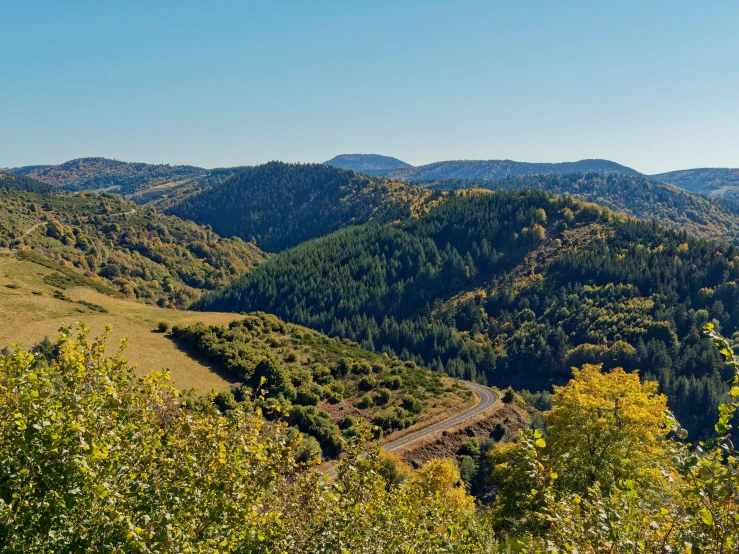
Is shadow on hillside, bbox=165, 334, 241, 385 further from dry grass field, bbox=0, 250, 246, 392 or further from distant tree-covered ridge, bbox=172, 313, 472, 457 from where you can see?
distant tree-covered ridge, bbox=172, 313, 472, 457

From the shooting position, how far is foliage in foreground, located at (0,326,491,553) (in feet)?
34.5

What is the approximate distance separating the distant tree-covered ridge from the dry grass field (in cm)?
461

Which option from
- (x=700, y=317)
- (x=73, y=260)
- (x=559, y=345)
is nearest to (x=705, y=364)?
(x=700, y=317)

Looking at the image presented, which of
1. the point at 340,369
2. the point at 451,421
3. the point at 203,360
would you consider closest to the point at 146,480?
the point at 203,360

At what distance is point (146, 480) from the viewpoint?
12.5 m

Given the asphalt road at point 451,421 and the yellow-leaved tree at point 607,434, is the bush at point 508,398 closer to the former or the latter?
the asphalt road at point 451,421

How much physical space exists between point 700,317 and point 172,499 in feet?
638

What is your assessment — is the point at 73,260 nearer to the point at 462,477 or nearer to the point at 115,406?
the point at 462,477

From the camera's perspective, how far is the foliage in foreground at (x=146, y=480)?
10.5 metres

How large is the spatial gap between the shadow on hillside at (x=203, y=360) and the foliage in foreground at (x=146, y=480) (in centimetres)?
6633

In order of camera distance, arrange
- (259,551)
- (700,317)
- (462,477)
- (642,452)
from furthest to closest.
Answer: (700,317)
(462,477)
(642,452)
(259,551)

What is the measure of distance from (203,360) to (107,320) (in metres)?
21.7

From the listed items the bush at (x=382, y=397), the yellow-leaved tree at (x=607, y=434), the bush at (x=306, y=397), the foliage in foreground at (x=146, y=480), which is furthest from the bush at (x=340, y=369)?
the foliage in foreground at (x=146, y=480)

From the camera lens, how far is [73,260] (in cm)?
19938
